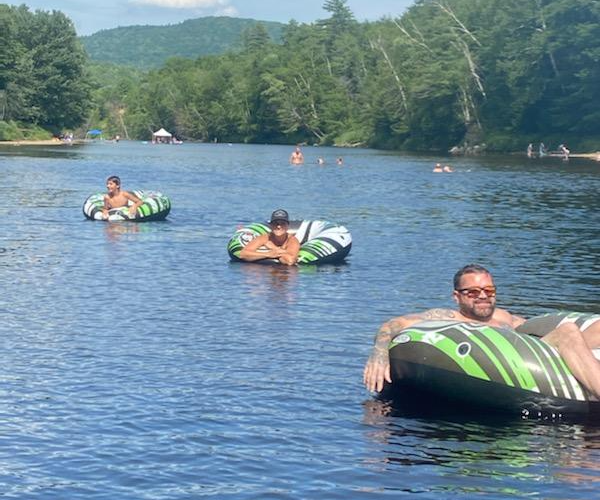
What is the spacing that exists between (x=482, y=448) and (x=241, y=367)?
10.1 ft

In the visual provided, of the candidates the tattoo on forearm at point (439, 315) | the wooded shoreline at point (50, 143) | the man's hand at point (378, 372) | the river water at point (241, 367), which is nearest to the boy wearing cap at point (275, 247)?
the river water at point (241, 367)

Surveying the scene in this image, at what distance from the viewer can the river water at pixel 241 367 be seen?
785cm

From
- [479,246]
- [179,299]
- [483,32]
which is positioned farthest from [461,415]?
[483,32]

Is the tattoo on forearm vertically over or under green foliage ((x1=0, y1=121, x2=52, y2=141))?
under

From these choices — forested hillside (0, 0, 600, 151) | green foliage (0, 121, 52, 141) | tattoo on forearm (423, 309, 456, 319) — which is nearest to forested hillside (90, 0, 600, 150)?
forested hillside (0, 0, 600, 151)

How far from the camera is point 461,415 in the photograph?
9375 mm

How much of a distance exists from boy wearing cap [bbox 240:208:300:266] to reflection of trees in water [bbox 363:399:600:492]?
8.38 meters

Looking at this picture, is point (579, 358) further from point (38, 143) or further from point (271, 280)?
point (38, 143)

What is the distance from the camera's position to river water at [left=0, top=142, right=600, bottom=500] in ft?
25.8

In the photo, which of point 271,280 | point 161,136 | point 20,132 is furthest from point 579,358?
point 161,136

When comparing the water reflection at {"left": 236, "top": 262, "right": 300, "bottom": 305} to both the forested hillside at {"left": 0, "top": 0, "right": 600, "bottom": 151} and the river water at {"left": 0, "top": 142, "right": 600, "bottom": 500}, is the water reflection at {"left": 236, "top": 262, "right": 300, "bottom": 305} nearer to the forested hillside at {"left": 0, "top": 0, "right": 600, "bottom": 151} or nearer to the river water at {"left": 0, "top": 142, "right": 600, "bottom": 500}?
the river water at {"left": 0, "top": 142, "right": 600, "bottom": 500}

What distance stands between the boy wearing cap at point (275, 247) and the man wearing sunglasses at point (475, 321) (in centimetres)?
808

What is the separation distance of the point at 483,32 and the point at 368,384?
82920mm

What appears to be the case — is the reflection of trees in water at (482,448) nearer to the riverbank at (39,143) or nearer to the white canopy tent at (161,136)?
the riverbank at (39,143)
